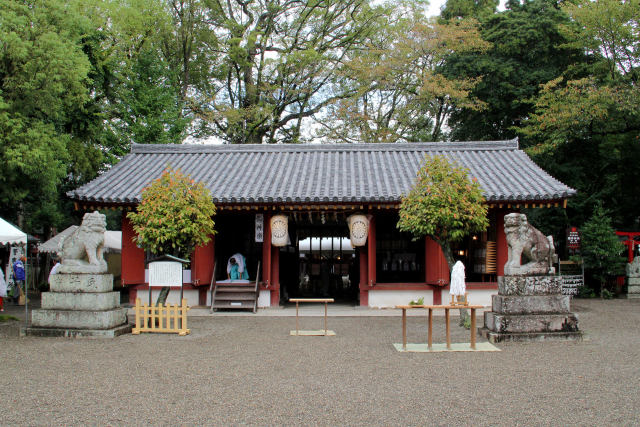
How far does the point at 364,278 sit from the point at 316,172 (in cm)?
381

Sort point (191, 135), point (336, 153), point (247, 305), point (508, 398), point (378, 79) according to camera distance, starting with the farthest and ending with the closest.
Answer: point (191, 135) < point (378, 79) < point (336, 153) < point (247, 305) < point (508, 398)

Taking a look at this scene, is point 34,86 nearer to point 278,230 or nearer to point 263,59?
point 278,230

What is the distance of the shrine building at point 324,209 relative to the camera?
13.2 m

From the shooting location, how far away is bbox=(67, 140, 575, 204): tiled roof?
13008 mm

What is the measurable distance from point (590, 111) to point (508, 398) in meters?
15.5

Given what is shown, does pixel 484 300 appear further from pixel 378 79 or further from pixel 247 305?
pixel 378 79

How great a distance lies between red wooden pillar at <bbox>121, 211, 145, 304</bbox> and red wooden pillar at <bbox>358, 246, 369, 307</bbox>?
6.45m

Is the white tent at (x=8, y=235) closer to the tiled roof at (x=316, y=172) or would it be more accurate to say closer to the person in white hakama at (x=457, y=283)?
the tiled roof at (x=316, y=172)

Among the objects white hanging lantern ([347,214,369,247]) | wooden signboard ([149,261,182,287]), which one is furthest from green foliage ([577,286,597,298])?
wooden signboard ([149,261,182,287])

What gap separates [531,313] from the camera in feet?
29.0

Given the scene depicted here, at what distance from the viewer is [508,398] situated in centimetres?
527

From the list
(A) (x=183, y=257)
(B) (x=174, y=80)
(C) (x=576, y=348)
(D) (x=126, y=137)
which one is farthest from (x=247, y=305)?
(B) (x=174, y=80)

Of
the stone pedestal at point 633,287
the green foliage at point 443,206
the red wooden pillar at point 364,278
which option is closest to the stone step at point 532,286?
the green foliage at point 443,206

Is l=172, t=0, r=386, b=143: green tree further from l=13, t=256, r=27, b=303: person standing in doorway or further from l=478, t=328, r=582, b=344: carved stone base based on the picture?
l=478, t=328, r=582, b=344: carved stone base
